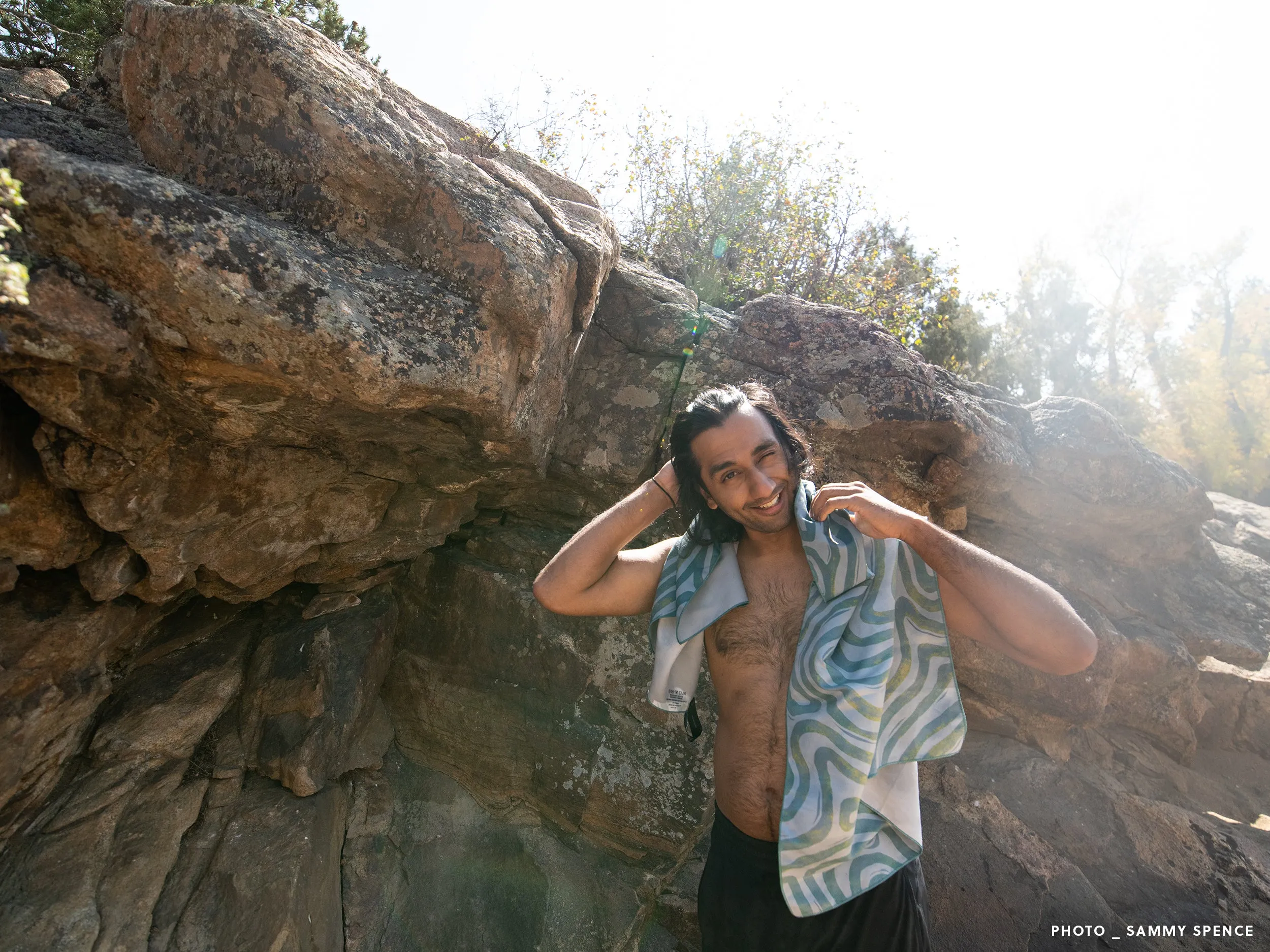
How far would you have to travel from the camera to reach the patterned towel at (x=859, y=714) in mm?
1848

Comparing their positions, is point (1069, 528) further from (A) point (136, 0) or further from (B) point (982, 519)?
(A) point (136, 0)

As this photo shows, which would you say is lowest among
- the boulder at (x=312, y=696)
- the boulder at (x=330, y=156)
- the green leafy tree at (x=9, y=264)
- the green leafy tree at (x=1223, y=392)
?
the boulder at (x=312, y=696)

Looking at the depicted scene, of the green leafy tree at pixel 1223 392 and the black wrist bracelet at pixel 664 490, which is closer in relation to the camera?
the black wrist bracelet at pixel 664 490

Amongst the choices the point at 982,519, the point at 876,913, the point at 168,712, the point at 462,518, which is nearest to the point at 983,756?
the point at 982,519

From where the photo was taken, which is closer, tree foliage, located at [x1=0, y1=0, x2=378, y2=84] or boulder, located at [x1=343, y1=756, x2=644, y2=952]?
boulder, located at [x1=343, y1=756, x2=644, y2=952]

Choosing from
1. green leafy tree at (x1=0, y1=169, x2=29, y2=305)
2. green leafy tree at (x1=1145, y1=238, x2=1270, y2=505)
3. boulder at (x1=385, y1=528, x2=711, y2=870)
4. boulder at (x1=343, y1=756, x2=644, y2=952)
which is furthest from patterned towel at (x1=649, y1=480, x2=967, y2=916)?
green leafy tree at (x1=1145, y1=238, x2=1270, y2=505)

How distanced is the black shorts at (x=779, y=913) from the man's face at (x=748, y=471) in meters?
0.97

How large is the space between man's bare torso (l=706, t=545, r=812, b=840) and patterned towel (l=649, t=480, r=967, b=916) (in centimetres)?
10

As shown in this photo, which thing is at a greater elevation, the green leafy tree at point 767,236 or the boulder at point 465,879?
the green leafy tree at point 767,236

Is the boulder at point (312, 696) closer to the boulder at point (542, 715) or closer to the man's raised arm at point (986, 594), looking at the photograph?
the boulder at point (542, 715)

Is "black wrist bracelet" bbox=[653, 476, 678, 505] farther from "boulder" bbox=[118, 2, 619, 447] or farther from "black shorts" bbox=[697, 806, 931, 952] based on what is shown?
"black shorts" bbox=[697, 806, 931, 952]

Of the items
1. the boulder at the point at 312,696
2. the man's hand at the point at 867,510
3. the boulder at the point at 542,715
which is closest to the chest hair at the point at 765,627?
the man's hand at the point at 867,510

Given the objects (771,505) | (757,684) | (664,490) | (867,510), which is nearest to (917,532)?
(867,510)

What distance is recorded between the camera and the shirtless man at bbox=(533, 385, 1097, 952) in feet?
6.14
